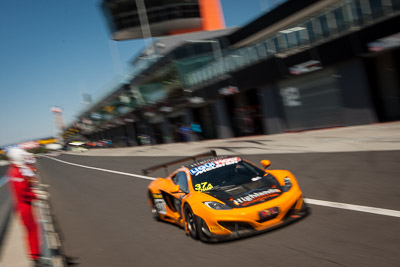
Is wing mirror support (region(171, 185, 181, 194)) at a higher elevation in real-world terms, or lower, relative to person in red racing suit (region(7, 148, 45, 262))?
lower

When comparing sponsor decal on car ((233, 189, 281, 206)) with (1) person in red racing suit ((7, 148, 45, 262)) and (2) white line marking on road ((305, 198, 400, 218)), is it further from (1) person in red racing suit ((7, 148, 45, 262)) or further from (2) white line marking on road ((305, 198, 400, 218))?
(1) person in red racing suit ((7, 148, 45, 262))

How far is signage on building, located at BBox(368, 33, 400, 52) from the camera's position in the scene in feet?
52.5

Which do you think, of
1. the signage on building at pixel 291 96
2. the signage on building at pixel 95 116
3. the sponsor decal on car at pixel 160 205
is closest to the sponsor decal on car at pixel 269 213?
the sponsor decal on car at pixel 160 205

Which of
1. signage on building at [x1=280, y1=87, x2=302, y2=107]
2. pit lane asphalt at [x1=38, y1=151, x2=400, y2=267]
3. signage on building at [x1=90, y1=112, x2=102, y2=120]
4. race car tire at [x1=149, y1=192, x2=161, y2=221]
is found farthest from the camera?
signage on building at [x1=90, y1=112, x2=102, y2=120]

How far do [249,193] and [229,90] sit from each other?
77.7ft

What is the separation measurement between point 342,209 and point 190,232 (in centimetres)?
247

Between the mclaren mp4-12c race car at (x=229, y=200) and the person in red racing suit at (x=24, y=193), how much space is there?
2297 mm

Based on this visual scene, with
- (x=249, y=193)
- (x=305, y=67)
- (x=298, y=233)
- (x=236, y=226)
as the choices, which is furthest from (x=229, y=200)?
(x=305, y=67)

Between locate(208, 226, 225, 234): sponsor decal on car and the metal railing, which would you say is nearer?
locate(208, 226, 225, 234): sponsor decal on car

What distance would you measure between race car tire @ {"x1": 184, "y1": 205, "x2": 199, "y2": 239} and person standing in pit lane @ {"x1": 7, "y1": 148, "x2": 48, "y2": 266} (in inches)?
86.8

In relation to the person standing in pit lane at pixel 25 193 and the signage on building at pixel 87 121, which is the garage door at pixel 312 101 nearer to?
the person standing in pit lane at pixel 25 193

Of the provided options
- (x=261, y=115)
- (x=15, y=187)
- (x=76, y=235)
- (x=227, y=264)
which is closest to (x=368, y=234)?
(x=227, y=264)

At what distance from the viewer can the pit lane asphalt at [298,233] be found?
15.1 feet

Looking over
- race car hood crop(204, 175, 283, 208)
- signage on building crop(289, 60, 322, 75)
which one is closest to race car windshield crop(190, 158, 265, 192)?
race car hood crop(204, 175, 283, 208)
